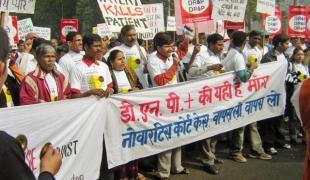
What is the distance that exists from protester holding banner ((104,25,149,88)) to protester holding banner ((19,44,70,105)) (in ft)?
5.49

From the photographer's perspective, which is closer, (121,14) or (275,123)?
(121,14)

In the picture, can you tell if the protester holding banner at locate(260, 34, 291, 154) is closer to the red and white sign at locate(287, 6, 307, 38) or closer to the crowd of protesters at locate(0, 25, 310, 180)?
the crowd of protesters at locate(0, 25, 310, 180)

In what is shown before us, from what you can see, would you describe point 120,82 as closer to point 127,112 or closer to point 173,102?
point 127,112

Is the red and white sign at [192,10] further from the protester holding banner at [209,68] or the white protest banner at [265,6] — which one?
the white protest banner at [265,6]

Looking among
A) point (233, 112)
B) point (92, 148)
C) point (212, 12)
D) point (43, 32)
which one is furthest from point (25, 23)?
point (92, 148)

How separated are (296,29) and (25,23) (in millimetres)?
7543

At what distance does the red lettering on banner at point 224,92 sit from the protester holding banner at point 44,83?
2.34 meters

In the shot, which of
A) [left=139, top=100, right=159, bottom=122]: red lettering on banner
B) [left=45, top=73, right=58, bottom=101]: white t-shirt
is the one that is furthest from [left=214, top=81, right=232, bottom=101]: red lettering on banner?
[left=45, top=73, right=58, bottom=101]: white t-shirt

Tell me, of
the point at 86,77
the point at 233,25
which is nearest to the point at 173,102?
the point at 86,77

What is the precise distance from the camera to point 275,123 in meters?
7.81

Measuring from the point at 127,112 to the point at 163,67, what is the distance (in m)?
0.90

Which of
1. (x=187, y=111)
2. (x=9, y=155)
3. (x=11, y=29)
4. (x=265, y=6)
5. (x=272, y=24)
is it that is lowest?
(x=187, y=111)

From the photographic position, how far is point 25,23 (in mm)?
13688

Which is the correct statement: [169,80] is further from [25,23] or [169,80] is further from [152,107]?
[25,23]
